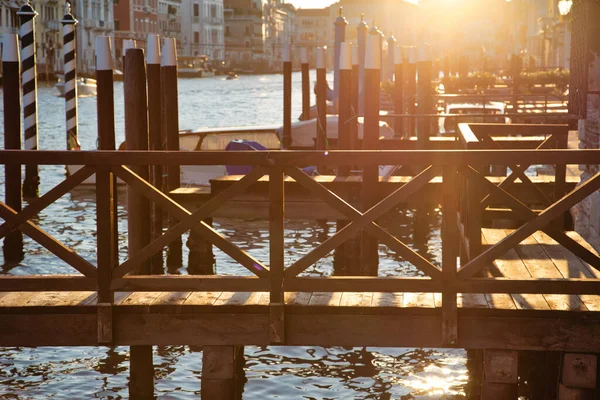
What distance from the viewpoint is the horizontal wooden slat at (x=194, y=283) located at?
229 inches

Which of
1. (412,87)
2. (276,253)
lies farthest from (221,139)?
(276,253)

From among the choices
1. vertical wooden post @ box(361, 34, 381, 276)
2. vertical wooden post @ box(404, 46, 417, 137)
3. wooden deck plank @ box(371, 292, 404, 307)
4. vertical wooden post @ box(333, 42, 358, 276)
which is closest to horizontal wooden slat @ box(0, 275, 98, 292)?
wooden deck plank @ box(371, 292, 404, 307)

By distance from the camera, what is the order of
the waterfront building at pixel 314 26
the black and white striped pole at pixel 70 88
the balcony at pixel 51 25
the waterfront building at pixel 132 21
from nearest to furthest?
the black and white striped pole at pixel 70 88 → the balcony at pixel 51 25 → the waterfront building at pixel 132 21 → the waterfront building at pixel 314 26

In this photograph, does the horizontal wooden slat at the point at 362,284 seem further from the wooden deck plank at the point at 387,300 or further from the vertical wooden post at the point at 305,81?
the vertical wooden post at the point at 305,81

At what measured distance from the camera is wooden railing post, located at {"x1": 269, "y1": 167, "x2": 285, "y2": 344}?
5.64m

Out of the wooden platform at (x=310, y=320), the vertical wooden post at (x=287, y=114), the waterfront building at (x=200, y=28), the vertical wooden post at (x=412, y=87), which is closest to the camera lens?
the wooden platform at (x=310, y=320)

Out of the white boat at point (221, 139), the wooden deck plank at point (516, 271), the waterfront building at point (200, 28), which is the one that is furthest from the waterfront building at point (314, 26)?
the wooden deck plank at point (516, 271)

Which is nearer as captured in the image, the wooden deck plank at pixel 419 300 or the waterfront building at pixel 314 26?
the wooden deck plank at pixel 419 300

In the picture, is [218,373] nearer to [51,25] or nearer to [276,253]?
[276,253]

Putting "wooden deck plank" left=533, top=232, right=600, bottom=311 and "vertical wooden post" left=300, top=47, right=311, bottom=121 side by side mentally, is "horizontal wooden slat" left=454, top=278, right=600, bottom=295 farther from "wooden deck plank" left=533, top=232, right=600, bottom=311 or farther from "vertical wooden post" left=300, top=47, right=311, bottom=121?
"vertical wooden post" left=300, top=47, right=311, bottom=121

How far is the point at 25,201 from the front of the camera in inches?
627

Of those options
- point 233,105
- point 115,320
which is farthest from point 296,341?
point 233,105

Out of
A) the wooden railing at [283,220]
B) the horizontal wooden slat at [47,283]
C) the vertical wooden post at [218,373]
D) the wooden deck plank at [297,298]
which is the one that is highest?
the wooden railing at [283,220]

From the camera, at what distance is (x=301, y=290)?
5.80m
